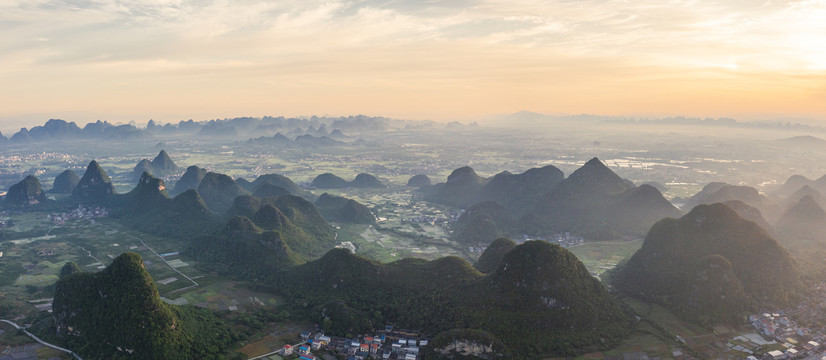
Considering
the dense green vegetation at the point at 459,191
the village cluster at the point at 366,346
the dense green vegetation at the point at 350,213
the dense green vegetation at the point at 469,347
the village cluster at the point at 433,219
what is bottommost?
the village cluster at the point at 366,346

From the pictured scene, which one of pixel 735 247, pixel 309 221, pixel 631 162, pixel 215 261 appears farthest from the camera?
pixel 631 162

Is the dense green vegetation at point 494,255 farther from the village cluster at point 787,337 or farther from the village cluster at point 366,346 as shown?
the village cluster at point 787,337

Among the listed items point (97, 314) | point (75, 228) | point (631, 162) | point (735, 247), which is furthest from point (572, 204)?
point (631, 162)

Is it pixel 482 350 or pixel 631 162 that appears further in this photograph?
pixel 631 162

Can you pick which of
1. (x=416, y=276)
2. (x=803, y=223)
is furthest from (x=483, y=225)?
(x=803, y=223)

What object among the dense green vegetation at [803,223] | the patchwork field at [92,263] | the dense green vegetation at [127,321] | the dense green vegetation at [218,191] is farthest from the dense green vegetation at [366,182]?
the dense green vegetation at [803,223]

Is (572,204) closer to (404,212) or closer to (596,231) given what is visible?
(596,231)
